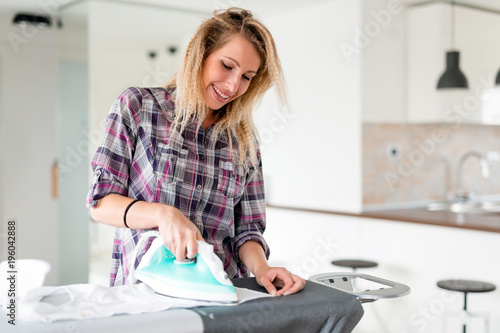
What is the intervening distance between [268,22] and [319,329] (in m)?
3.17

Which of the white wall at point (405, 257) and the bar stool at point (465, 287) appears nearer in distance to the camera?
the bar stool at point (465, 287)

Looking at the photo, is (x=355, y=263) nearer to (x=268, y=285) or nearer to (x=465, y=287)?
(x=465, y=287)

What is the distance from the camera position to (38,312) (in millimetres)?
979

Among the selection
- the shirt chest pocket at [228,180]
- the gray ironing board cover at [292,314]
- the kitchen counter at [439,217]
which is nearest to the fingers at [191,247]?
the gray ironing board cover at [292,314]

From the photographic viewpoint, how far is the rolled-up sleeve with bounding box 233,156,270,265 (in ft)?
4.96

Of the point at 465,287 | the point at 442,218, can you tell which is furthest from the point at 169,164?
the point at 442,218

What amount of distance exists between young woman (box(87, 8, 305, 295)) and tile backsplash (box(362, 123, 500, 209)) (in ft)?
6.83

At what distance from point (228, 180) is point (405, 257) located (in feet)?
6.60

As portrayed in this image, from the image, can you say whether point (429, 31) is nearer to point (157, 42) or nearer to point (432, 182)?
point (432, 182)

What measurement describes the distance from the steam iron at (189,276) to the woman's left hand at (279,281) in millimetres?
145

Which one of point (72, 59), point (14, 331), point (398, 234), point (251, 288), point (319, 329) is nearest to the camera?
point (14, 331)

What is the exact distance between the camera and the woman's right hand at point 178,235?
3.70 feet

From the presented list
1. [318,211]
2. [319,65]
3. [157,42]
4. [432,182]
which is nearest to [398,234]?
[318,211]

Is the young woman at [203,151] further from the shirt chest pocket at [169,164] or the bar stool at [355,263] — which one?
the bar stool at [355,263]
